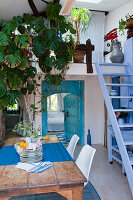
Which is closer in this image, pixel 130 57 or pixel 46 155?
pixel 46 155

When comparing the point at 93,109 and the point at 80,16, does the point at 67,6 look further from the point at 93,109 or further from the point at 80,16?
the point at 93,109

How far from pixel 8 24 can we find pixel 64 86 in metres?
3.02

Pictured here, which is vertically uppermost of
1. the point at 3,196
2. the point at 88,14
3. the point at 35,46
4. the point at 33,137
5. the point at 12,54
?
the point at 88,14

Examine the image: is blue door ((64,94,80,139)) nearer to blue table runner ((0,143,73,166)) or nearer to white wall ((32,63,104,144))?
white wall ((32,63,104,144))

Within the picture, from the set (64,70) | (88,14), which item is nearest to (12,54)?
(64,70)

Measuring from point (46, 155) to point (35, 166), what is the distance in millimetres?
440

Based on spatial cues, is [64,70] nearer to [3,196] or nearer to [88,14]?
[88,14]

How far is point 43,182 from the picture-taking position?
174 centimetres

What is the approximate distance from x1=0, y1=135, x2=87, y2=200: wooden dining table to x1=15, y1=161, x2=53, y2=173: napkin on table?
0.16ft

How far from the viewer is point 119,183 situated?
3.32 metres

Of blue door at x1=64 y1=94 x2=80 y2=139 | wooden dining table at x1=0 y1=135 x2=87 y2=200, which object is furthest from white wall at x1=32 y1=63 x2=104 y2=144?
wooden dining table at x1=0 y1=135 x2=87 y2=200

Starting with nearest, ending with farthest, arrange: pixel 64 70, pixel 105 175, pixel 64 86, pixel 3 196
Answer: pixel 3 196, pixel 105 175, pixel 64 70, pixel 64 86

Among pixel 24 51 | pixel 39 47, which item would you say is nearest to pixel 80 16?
pixel 39 47

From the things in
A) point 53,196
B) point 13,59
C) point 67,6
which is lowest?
point 53,196
